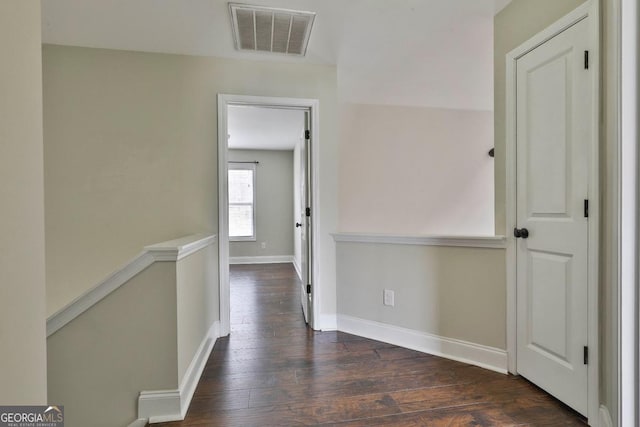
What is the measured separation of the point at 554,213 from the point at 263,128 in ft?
12.9

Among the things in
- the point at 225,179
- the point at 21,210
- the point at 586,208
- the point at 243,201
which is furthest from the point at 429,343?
the point at 243,201

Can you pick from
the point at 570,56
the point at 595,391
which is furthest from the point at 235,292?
the point at 570,56

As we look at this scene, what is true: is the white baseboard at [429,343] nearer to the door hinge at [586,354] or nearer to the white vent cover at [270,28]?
the door hinge at [586,354]

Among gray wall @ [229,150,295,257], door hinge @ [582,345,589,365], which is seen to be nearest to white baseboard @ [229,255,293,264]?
gray wall @ [229,150,295,257]

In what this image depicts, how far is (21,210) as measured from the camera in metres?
0.66

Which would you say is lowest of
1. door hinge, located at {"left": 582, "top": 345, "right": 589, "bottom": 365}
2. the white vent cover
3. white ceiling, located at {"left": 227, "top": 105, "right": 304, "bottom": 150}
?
door hinge, located at {"left": 582, "top": 345, "right": 589, "bottom": 365}

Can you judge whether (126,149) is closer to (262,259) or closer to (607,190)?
(607,190)

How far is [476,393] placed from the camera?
5.68 feet

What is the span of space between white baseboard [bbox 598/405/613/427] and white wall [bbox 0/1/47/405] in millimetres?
2151

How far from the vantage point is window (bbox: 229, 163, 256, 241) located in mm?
6113

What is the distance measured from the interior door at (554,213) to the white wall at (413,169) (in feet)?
6.44

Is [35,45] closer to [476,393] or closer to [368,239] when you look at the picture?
[368,239]

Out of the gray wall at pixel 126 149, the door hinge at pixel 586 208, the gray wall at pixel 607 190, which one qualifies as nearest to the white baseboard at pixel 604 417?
the gray wall at pixel 607 190

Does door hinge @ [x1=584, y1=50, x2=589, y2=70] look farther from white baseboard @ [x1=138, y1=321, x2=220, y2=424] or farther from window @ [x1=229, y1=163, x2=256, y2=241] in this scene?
window @ [x1=229, y1=163, x2=256, y2=241]
